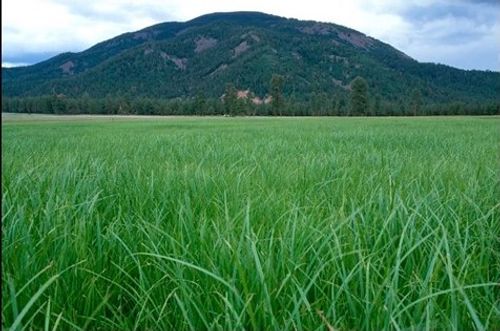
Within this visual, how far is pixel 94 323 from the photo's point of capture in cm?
121

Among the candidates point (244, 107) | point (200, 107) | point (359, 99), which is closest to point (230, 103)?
point (244, 107)

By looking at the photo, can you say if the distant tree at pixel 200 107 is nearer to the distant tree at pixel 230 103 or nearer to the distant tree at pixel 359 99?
the distant tree at pixel 230 103

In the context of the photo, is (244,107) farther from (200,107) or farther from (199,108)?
(199,108)

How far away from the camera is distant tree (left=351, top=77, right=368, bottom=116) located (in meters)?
100

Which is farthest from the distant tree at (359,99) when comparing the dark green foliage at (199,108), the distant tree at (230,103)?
the distant tree at (230,103)

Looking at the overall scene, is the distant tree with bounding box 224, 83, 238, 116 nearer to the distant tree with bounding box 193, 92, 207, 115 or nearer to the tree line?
the tree line

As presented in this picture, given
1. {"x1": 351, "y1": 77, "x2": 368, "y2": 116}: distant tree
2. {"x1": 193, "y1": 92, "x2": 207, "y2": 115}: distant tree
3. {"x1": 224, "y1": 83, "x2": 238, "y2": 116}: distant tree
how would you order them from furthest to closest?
{"x1": 193, "y1": 92, "x2": 207, "y2": 115}: distant tree < {"x1": 224, "y1": 83, "x2": 238, "y2": 116}: distant tree < {"x1": 351, "y1": 77, "x2": 368, "y2": 116}: distant tree

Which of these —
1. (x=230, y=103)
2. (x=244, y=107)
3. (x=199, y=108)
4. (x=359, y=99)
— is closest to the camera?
(x=359, y=99)

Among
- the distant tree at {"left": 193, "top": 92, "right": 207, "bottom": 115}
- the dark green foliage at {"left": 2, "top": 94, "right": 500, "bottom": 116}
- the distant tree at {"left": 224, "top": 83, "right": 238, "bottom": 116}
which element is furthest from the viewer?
the distant tree at {"left": 193, "top": 92, "right": 207, "bottom": 115}

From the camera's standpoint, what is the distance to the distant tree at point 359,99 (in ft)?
329

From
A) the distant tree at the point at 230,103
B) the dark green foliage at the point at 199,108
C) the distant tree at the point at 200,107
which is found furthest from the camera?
the distant tree at the point at 200,107

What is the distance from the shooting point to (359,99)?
10119 cm

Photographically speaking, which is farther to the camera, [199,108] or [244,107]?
[199,108]

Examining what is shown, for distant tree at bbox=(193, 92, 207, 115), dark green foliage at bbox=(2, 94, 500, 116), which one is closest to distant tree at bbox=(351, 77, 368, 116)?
dark green foliage at bbox=(2, 94, 500, 116)
